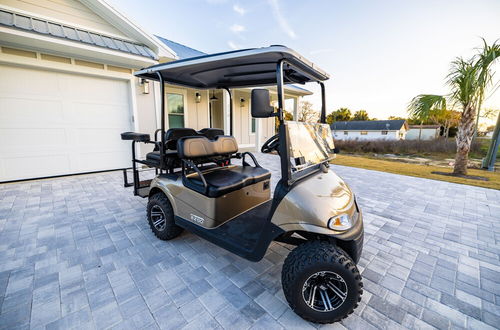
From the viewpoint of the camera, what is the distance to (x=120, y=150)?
5629 millimetres

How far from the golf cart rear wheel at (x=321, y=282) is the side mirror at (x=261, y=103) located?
937 mm

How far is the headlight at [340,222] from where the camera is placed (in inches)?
52.3

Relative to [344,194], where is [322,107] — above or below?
above

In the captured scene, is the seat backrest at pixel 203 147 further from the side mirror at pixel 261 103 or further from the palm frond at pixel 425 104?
the palm frond at pixel 425 104

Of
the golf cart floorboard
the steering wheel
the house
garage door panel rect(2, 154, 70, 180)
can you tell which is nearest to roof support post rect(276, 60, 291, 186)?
the steering wheel

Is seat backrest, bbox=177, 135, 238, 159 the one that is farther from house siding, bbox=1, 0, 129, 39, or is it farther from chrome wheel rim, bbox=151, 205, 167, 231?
house siding, bbox=1, 0, 129, 39

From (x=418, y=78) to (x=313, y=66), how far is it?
9.07 m

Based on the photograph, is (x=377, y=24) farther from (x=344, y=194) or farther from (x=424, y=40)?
(x=344, y=194)

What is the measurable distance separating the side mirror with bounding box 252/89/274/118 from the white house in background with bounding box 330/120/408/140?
35100 millimetres

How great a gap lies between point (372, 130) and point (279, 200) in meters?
41.2

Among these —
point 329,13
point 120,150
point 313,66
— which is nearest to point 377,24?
point 329,13

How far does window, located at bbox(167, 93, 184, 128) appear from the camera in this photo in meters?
6.65

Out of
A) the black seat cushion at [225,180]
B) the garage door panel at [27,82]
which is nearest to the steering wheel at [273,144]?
the black seat cushion at [225,180]

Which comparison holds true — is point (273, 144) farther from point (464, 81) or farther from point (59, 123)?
point (464, 81)
